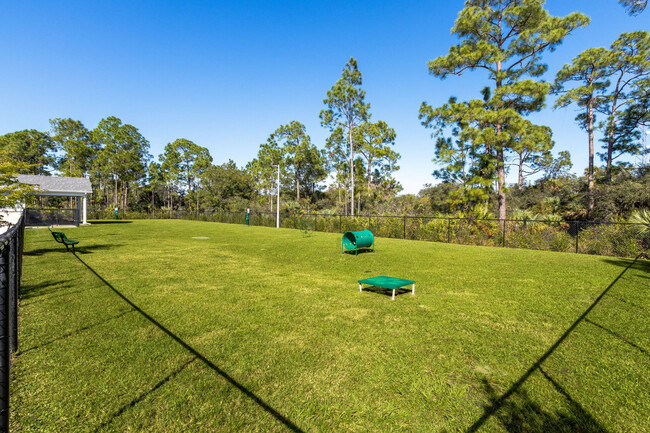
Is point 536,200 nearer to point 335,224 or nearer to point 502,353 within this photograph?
point 335,224

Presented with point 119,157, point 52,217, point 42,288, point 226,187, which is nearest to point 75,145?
point 119,157

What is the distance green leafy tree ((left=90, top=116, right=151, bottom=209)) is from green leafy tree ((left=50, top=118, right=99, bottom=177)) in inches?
67.9

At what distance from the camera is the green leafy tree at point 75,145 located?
55122mm

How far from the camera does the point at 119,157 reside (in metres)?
54.0

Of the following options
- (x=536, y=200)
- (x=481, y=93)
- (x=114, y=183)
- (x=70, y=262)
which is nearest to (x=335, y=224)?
(x=481, y=93)

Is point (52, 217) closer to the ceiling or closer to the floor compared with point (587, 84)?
closer to the floor

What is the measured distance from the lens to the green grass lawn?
94.8 inches

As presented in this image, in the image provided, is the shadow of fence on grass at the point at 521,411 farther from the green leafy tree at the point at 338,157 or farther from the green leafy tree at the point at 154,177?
the green leafy tree at the point at 154,177

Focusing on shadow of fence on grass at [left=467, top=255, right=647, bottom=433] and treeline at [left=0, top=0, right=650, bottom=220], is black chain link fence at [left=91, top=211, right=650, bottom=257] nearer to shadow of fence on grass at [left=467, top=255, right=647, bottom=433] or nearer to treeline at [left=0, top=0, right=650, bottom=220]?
treeline at [left=0, top=0, right=650, bottom=220]

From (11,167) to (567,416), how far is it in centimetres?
1136

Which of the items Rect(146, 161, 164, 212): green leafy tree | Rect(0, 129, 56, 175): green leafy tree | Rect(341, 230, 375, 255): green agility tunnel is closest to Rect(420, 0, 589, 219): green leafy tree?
Rect(341, 230, 375, 255): green agility tunnel

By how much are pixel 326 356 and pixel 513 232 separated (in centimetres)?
1503

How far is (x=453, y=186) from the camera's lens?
3581 centimetres

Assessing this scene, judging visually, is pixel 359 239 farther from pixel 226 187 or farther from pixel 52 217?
pixel 226 187
